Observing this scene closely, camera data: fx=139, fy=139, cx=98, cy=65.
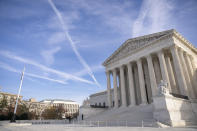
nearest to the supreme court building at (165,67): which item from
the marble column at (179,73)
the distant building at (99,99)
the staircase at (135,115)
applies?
the marble column at (179,73)

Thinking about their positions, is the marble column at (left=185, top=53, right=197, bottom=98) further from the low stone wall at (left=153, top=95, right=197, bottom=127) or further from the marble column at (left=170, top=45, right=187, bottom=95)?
the low stone wall at (left=153, top=95, right=197, bottom=127)

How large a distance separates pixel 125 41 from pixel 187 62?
13.8 m

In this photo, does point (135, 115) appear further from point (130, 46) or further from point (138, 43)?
point (130, 46)

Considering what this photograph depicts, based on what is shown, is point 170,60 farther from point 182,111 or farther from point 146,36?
point 182,111

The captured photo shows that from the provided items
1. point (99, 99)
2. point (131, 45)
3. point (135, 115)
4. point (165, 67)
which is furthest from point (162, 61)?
point (99, 99)

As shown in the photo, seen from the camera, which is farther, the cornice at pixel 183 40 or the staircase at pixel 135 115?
the cornice at pixel 183 40

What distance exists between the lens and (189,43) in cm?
2930

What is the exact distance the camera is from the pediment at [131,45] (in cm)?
2790

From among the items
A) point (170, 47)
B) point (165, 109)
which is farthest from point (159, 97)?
point (170, 47)

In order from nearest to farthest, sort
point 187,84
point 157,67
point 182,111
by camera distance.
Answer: point 182,111 → point 187,84 → point 157,67

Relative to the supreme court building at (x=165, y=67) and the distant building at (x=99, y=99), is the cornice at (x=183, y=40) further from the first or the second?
the distant building at (x=99, y=99)

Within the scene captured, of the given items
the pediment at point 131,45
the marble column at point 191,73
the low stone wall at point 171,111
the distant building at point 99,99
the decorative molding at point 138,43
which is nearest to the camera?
the low stone wall at point 171,111

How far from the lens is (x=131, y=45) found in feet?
107

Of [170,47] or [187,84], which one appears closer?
[187,84]
